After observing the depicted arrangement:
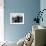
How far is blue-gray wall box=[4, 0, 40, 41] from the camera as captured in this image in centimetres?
502

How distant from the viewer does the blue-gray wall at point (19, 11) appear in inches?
198

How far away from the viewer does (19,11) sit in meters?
5.04

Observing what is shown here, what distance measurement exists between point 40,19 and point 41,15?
191 mm

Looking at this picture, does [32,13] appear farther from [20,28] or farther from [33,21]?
[20,28]

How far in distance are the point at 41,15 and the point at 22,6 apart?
32.4 inches

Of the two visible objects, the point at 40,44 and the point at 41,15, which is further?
the point at 41,15

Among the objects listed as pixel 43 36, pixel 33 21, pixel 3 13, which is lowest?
pixel 43 36

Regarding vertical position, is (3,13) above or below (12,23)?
above

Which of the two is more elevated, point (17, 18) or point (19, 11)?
point (19, 11)

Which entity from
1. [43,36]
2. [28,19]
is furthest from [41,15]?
[43,36]

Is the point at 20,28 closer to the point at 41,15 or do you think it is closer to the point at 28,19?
the point at 28,19

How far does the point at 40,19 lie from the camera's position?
5.02 m

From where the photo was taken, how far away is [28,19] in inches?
200

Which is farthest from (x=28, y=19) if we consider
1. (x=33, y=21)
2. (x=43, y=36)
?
(x=43, y=36)
